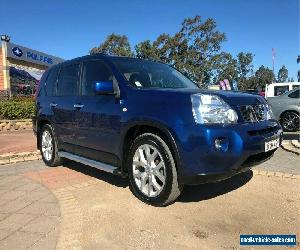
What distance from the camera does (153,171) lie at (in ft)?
13.9

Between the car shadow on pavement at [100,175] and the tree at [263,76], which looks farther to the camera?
the tree at [263,76]

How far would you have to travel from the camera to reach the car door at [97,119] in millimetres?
4688

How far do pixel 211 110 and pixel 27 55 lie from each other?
31.3 m

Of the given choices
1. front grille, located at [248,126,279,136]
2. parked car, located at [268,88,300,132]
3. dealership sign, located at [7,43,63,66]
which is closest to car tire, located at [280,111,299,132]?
parked car, located at [268,88,300,132]

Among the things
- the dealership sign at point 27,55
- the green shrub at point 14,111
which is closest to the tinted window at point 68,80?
the green shrub at point 14,111

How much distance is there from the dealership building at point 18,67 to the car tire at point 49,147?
20444mm

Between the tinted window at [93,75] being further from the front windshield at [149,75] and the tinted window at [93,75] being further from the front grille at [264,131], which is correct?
the front grille at [264,131]

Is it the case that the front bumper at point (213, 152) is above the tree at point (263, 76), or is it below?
below

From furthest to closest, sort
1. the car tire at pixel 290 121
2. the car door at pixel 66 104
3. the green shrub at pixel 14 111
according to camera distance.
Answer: the green shrub at pixel 14 111
the car tire at pixel 290 121
the car door at pixel 66 104

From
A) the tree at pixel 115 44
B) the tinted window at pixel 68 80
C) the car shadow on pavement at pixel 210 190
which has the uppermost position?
the tree at pixel 115 44

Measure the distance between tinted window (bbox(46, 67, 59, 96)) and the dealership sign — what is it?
943 inches

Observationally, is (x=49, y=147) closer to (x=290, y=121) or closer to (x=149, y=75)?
(x=149, y=75)

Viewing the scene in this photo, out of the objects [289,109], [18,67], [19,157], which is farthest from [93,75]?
[18,67]

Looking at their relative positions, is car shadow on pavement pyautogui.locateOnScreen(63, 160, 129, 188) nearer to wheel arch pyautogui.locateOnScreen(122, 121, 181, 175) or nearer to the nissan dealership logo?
wheel arch pyautogui.locateOnScreen(122, 121, 181, 175)
